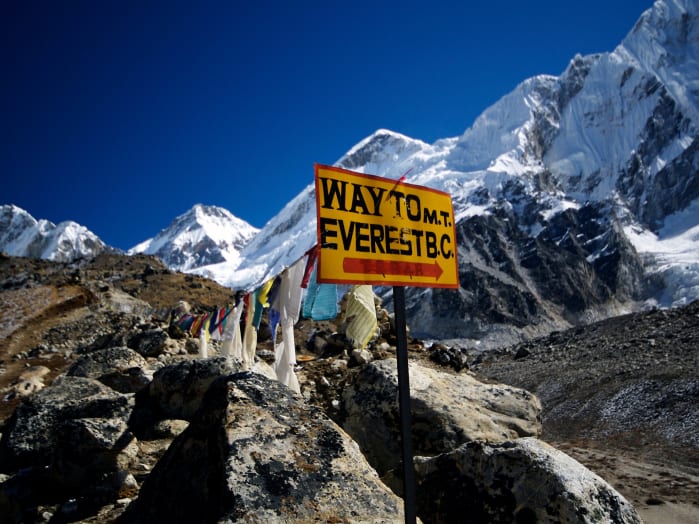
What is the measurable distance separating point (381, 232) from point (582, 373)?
18.7 m

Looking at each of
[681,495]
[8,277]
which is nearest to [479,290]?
[8,277]

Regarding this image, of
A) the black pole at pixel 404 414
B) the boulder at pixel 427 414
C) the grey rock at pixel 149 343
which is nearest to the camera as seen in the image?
the black pole at pixel 404 414

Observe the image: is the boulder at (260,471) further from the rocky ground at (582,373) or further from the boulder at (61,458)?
the rocky ground at (582,373)

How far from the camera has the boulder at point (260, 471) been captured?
11.0 feet

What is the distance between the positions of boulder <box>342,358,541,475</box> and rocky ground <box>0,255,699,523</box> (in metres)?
0.64

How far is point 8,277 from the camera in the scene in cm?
4003

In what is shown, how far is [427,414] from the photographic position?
7102mm

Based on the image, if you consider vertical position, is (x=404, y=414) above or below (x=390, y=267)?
below

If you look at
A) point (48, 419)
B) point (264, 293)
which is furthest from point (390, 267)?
point (48, 419)

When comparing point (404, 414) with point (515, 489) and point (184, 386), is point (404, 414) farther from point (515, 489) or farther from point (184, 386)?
point (184, 386)

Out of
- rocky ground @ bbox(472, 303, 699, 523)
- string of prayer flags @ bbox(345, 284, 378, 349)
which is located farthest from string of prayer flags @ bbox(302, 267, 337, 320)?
rocky ground @ bbox(472, 303, 699, 523)

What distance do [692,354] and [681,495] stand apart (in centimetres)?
1111

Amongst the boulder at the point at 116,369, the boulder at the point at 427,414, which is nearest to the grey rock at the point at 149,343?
the boulder at the point at 116,369

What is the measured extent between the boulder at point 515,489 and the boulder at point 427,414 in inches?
88.9
